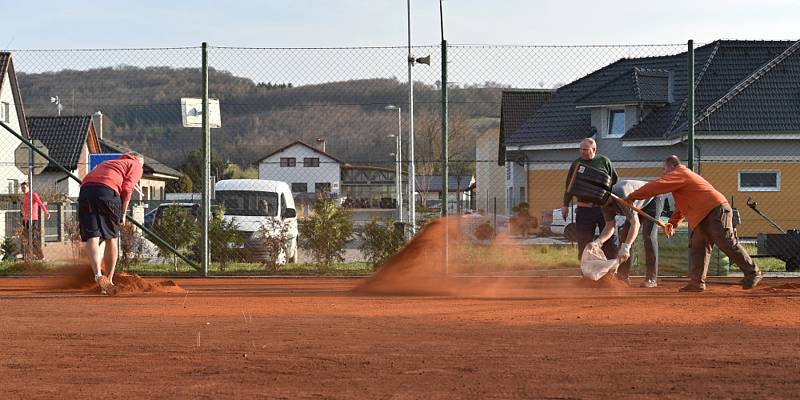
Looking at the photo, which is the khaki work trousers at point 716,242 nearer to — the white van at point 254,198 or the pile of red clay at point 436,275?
the pile of red clay at point 436,275

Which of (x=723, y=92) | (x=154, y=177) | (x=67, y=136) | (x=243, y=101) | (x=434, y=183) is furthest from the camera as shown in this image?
(x=434, y=183)

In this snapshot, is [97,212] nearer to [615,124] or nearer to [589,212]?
[589,212]

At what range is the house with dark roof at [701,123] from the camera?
A: 32.1 metres

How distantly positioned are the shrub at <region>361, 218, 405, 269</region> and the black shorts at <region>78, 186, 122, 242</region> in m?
5.24

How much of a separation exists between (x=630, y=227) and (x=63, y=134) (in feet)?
152

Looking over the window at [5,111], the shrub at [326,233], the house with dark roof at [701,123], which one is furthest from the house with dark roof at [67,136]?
the shrub at [326,233]

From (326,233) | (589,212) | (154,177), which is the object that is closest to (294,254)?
(326,233)

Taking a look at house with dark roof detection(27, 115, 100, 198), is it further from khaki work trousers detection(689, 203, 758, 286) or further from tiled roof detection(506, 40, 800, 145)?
khaki work trousers detection(689, 203, 758, 286)

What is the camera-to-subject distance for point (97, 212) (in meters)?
12.5

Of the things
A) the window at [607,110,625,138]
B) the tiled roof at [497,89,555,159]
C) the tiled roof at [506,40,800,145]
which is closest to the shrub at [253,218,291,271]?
the tiled roof at [506,40,800,145]

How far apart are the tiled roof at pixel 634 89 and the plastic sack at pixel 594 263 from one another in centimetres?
2593

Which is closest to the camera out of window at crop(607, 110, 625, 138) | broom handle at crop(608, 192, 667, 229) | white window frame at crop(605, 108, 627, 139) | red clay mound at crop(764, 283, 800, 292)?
broom handle at crop(608, 192, 667, 229)

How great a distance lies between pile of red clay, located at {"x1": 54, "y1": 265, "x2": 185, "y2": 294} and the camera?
13.1m

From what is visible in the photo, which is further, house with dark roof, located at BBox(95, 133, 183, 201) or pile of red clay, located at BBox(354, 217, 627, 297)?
house with dark roof, located at BBox(95, 133, 183, 201)
